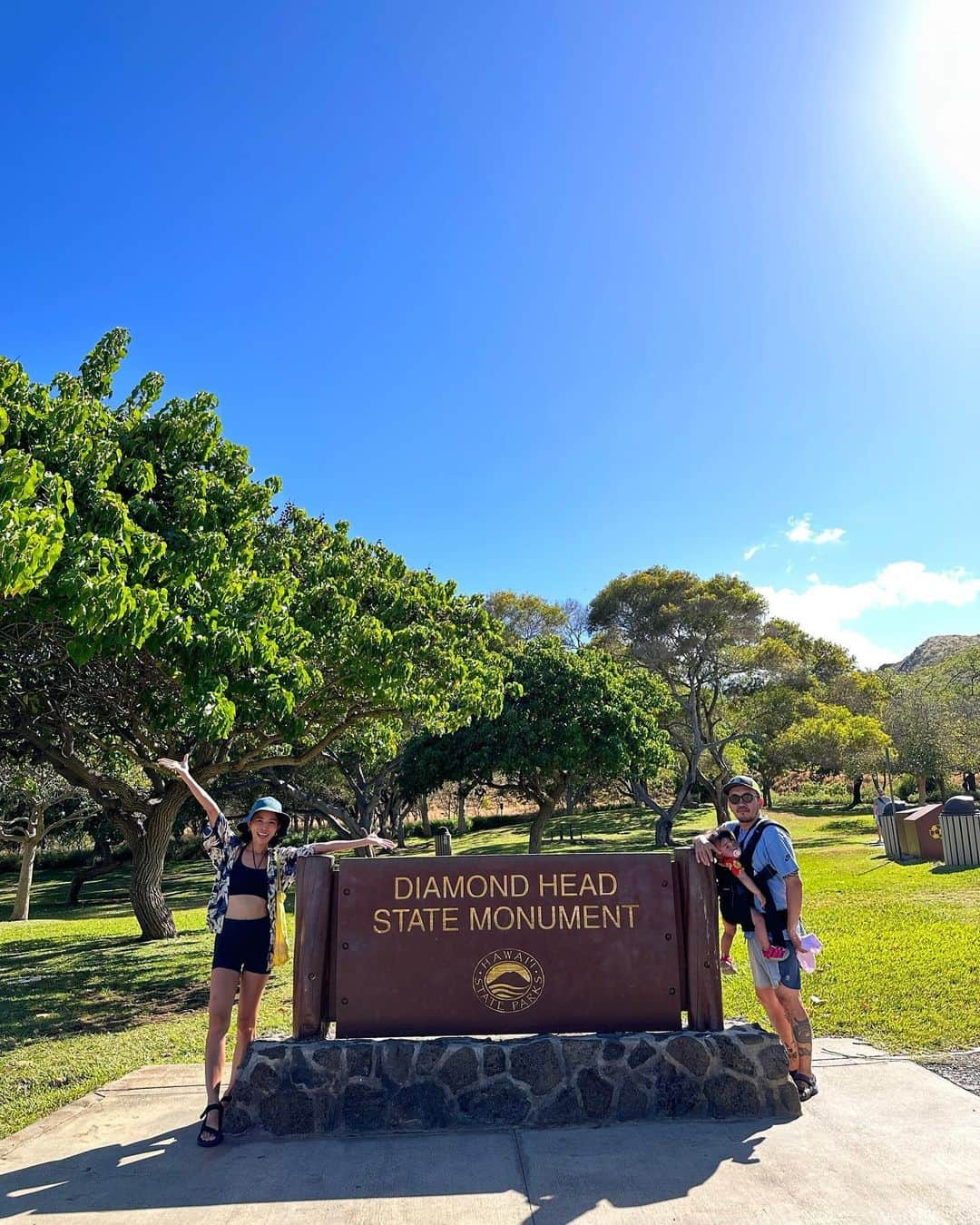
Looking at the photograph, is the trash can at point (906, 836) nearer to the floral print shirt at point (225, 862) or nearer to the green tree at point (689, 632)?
the green tree at point (689, 632)

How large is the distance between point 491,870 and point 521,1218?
6.89 ft

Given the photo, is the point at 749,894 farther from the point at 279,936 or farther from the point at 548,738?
the point at 548,738

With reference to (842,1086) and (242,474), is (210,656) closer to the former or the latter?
(242,474)

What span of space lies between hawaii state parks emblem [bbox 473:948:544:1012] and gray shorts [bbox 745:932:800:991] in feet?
4.39

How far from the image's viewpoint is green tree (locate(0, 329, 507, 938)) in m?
7.31

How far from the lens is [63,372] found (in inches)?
366

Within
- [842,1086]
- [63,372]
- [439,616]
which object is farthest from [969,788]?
[63,372]

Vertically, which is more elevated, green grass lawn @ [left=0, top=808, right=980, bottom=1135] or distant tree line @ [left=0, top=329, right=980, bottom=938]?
distant tree line @ [left=0, top=329, right=980, bottom=938]

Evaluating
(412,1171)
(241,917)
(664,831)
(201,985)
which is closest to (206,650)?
(241,917)

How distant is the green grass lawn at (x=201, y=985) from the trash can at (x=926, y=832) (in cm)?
93

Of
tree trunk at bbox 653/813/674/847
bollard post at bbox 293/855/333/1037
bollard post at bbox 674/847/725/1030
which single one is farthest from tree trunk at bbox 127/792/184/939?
tree trunk at bbox 653/813/674/847

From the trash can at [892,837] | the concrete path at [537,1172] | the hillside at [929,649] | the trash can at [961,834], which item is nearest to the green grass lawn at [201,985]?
the trash can at [961,834]

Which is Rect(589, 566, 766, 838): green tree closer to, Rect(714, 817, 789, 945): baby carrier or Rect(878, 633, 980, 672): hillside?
Rect(714, 817, 789, 945): baby carrier

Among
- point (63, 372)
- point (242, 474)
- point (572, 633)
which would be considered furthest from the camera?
point (572, 633)
